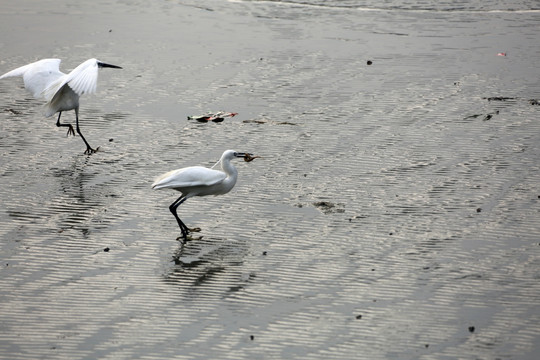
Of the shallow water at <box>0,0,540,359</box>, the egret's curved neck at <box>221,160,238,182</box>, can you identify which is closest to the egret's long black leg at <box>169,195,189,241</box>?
the shallow water at <box>0,0,540,359</box>

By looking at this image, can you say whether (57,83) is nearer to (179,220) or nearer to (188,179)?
(188,179)

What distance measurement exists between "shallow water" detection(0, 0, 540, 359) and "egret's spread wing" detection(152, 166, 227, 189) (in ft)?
1.41

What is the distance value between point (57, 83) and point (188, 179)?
338 cm

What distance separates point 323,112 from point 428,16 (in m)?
7.68

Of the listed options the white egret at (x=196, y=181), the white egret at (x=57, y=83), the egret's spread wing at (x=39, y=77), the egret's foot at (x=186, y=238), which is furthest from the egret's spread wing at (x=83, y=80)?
the egret's foot at (x=186, y=238)

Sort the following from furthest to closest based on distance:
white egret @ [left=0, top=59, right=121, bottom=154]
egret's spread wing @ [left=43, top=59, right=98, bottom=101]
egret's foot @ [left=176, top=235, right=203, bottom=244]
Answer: white egret @ [left=0, top=59, right=121, bottom=154] < egret's spread wing @ [left=43, top=59, right=98, bottom=101] < egret's foot @ [left=176, top=235, right=203, bottom=244]

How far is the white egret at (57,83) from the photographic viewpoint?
34.0 ft

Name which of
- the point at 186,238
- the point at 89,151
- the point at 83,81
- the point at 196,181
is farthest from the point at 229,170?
the point at 89,151

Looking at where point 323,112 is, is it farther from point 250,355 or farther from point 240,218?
point 250,355

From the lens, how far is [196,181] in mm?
8305

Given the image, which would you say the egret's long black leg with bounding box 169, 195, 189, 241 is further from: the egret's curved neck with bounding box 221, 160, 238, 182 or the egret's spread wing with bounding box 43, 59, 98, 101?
the egret's spread wing with bounding box 43, 59, 98, 101

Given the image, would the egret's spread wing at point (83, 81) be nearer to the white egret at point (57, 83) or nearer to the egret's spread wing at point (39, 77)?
the white egret at point (57, 83)

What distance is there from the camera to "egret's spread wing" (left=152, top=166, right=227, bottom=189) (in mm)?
8219

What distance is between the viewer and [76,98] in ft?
36.4
